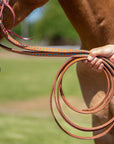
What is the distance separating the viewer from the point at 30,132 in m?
4.41

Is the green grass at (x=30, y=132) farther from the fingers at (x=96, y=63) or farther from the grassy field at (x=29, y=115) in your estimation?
the fingers at (x=96, y=63)

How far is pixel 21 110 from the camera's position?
615cm

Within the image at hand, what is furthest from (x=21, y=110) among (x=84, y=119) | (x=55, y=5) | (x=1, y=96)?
(x=55, y=5)

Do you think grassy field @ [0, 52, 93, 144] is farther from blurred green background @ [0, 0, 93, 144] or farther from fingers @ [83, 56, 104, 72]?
fingers @ [83, 56, 104, 72]

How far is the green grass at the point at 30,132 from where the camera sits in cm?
396

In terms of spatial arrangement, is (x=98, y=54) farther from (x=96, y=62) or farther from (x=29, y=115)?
(x=29, y=115)

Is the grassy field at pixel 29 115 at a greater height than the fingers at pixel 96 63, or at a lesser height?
greater

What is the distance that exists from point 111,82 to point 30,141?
→ 253 cm

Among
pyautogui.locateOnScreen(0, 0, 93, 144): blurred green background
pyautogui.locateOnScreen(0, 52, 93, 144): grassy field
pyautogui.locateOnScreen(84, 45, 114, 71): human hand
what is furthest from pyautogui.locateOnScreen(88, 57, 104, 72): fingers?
pyautogui.locateOnScreen(0, 52, 93, 144): grassy field

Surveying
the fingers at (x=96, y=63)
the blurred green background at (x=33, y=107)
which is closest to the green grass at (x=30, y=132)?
the blurred green background at (x=33, y=107)

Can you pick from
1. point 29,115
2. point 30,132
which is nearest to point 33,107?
point 29,115

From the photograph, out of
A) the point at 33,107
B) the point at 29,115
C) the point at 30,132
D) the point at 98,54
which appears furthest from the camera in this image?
the point at 33,107

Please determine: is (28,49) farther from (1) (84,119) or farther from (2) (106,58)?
(1) (84,119)

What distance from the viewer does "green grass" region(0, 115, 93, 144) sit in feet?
13.0
